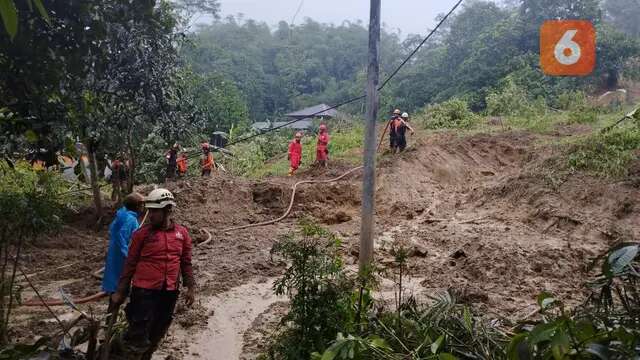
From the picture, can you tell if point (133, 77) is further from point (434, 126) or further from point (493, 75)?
point (493, 75)

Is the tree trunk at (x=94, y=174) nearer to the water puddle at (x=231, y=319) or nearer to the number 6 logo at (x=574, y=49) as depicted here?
the water puddle at (x=231, y=319)

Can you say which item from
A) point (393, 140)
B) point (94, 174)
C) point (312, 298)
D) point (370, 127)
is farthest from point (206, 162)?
point (312, 298)

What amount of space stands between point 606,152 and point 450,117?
8.81 meters

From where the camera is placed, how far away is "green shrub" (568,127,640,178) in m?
A: 9.38

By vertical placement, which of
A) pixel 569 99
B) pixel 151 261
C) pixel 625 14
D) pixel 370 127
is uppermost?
pixel 625 14

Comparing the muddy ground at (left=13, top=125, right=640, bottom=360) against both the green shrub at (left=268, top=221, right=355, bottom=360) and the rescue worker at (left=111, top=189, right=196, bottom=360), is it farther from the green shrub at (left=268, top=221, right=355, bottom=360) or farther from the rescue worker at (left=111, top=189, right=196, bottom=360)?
the green shrub at (left=268, top=221, right=355, bottom=360)

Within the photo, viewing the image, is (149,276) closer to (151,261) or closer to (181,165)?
(151,261)

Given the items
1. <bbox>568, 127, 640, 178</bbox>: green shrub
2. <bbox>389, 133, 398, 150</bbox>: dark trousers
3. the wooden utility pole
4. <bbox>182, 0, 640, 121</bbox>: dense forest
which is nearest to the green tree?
<bbox>182, 0, 640, 121</bbox>: dense forest

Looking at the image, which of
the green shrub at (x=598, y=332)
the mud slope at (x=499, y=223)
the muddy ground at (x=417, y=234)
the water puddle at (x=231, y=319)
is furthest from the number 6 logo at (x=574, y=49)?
the green shrub at (x=598, y=332)

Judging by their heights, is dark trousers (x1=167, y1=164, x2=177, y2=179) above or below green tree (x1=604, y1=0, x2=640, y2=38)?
below

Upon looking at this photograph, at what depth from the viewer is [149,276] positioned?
396 centimetres

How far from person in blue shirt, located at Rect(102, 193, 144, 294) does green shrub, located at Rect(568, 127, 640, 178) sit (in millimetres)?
8086

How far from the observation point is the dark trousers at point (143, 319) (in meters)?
3.98

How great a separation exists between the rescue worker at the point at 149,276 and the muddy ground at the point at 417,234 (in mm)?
889
